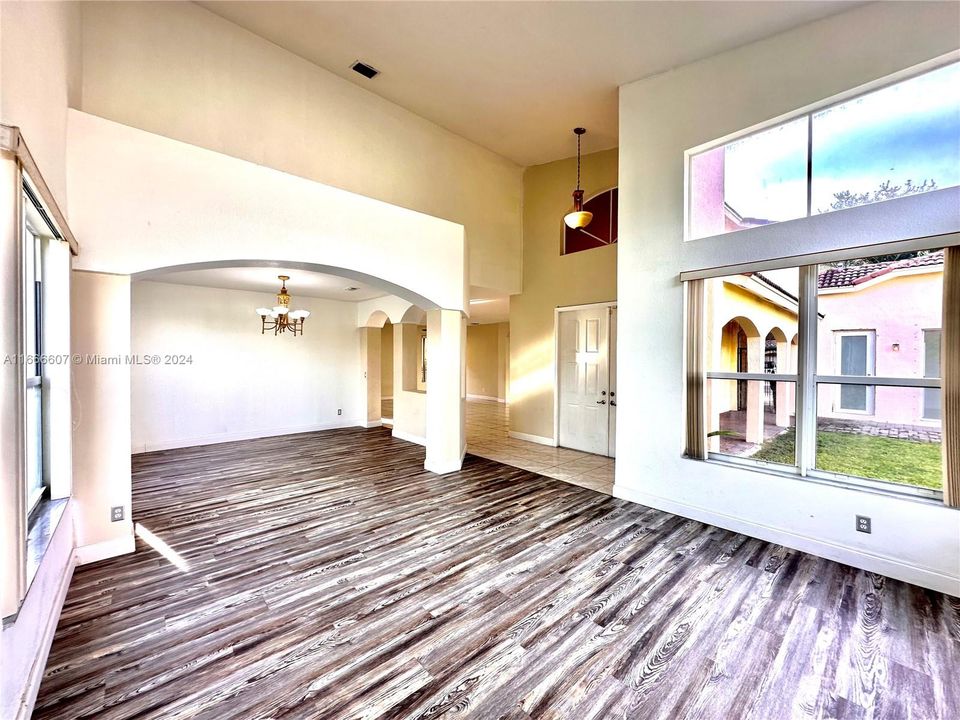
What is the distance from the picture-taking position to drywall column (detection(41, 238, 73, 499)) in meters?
2.56

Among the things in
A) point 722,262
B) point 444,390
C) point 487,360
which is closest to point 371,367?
point 444,390

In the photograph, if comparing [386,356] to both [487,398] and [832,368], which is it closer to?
[487,398]

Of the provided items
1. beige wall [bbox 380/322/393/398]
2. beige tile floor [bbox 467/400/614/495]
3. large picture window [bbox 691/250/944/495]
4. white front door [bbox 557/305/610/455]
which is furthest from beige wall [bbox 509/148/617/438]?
beige wall [bbox 380/322/393/398]

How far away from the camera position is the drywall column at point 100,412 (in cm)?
285

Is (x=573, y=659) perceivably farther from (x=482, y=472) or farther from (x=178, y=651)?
(x=482, y=472)

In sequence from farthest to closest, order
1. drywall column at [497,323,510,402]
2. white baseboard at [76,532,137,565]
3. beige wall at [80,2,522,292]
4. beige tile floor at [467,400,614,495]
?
1. drywall column at [497,323,510,402]
2. beige tile floor at [467,400,614,495]
3. beige wall at [80,2,522,292]
4. white baseboard at [76,532,137,565]

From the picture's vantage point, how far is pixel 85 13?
352 cm

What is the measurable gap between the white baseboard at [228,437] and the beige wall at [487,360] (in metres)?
6.04

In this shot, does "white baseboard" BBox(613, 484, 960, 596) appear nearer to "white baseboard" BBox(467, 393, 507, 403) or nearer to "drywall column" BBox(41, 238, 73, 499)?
"drywall column" BBox(41, 238, 73, 499)

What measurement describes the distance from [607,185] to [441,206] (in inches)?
106

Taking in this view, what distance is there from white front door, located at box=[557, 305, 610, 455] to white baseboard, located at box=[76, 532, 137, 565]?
5567 mm

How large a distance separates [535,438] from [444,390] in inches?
100

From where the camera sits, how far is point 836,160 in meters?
3.16

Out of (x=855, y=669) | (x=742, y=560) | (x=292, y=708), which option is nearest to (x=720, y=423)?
(x=742, y=560)
